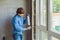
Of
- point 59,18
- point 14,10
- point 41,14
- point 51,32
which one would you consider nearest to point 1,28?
point 14,10

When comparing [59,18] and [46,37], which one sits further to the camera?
[46,37]

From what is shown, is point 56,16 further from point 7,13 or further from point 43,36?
point 7,13

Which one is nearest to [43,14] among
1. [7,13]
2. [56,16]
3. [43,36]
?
[43,36]

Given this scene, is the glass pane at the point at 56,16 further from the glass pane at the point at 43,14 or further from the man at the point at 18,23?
the man at the point at 18,23

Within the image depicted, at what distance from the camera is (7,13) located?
4.84 metres

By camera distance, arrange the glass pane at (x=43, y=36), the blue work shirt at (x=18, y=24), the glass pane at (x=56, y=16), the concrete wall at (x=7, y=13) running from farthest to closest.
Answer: the concrete wall at (x=7, y=13) → the blue work shirt at (x=18, y=24) → the glass pane at (x=43, y=36) → the glass pane at (x=56, y=16)

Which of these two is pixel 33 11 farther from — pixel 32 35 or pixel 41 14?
pixel 32 35

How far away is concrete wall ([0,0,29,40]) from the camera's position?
482 cm

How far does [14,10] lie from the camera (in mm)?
4898

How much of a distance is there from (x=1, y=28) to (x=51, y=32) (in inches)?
72.5

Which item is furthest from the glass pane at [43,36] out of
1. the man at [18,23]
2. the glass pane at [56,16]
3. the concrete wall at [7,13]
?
the concrete wall at [7,13]

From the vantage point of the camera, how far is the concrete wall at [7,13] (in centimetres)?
482

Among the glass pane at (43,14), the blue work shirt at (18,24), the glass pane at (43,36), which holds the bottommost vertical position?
the glass pane at (43,36)

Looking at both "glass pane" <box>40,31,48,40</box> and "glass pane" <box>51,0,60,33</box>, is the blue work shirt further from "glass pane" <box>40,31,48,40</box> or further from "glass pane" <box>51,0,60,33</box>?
"glass pane" <box>51,0,60,33</box>
